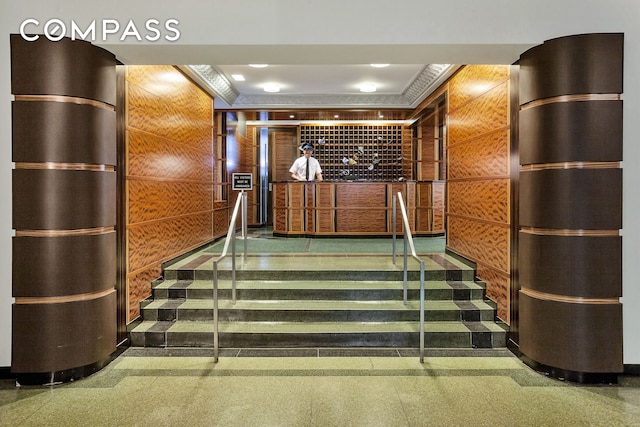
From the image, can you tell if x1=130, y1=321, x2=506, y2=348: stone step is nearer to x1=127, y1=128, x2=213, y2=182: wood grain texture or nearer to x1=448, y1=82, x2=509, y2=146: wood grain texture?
x1=127, y1=128, x2=213, y2=182: wood grain texture

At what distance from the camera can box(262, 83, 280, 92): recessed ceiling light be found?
7566 mm

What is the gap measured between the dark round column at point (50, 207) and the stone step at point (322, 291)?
1297 millimetres

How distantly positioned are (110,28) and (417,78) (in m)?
5.15

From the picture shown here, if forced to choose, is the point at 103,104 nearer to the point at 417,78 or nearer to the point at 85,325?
the point at 85,325

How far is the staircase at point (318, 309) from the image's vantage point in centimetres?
381

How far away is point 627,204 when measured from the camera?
3146 mm

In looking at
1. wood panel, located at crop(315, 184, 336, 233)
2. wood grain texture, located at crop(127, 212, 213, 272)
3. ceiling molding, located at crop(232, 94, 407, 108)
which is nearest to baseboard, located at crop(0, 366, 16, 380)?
wood grain texture, located at crop(127, 212, 213, 272)

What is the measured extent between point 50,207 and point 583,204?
157 inches

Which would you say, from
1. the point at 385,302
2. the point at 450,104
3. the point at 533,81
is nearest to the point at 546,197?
the point at 533,81

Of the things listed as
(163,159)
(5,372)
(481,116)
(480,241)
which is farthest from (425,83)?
(5,372)

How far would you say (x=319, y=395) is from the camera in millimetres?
2900

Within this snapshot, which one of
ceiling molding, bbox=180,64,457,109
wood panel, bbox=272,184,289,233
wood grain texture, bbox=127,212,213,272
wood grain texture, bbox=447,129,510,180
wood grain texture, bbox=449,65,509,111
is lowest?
wood grain texture, bbox=127,212,213,272

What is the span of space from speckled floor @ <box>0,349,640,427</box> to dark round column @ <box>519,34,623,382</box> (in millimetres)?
303

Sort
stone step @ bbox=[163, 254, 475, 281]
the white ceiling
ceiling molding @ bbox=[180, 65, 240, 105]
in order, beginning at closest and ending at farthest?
stone step @ bbox=[163, 254, 475, 281] < ceiling molding @ bbox=[180, 65, 240, 105] < the white ceiling
